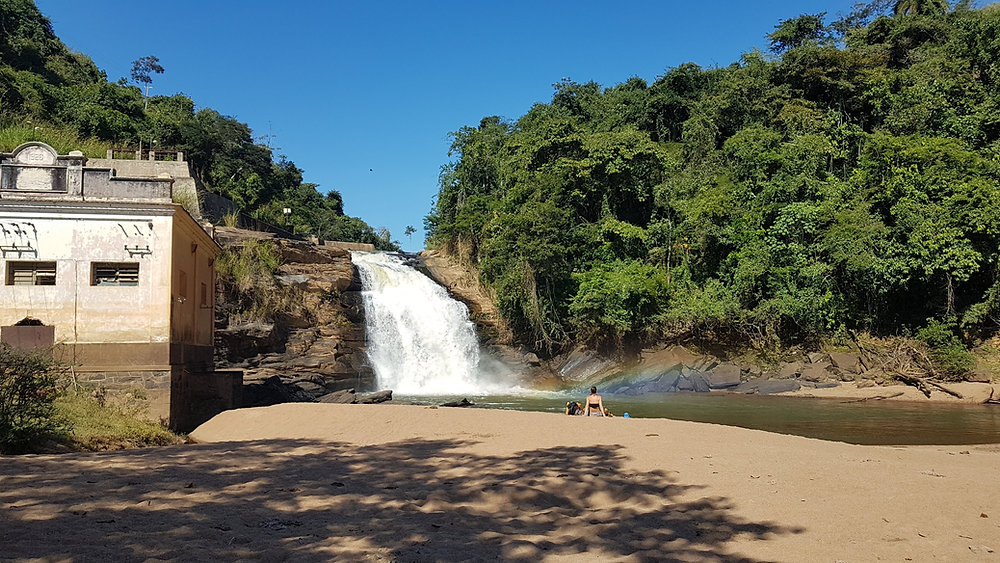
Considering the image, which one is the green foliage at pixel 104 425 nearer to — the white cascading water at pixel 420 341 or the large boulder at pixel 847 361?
the white cascading water at pixel 420 341

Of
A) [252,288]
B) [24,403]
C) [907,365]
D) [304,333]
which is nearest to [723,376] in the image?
[907,365]

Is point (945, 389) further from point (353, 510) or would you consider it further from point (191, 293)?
point (191, 293)

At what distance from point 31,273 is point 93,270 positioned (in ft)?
4.01

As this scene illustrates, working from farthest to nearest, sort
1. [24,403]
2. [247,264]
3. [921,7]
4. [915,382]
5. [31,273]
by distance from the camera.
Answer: [921,7], [247,264], [915,382], [31,273], [24,403]

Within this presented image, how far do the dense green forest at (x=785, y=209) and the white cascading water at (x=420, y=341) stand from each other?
318cm

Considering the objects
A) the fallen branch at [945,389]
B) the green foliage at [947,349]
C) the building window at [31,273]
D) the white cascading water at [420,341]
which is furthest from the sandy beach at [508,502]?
the white cascading water at [420,341]

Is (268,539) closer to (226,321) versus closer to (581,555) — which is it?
(581,555)

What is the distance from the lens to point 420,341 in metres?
30.8

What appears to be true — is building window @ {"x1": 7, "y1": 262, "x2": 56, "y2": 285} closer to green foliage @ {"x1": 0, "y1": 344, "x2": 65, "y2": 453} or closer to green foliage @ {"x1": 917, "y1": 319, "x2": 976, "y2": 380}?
green foliage @ {"x1": 0, "y1": 344, "x2": 65, "y2": 453}

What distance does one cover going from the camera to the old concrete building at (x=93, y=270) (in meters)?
13.8

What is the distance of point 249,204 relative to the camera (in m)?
55.7

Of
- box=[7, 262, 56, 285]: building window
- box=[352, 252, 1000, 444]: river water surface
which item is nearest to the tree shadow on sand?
box=[7, 262, 56, 285]: building window

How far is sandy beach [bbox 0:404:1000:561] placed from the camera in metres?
5.19

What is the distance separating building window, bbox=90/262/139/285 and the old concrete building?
0.02 metres
